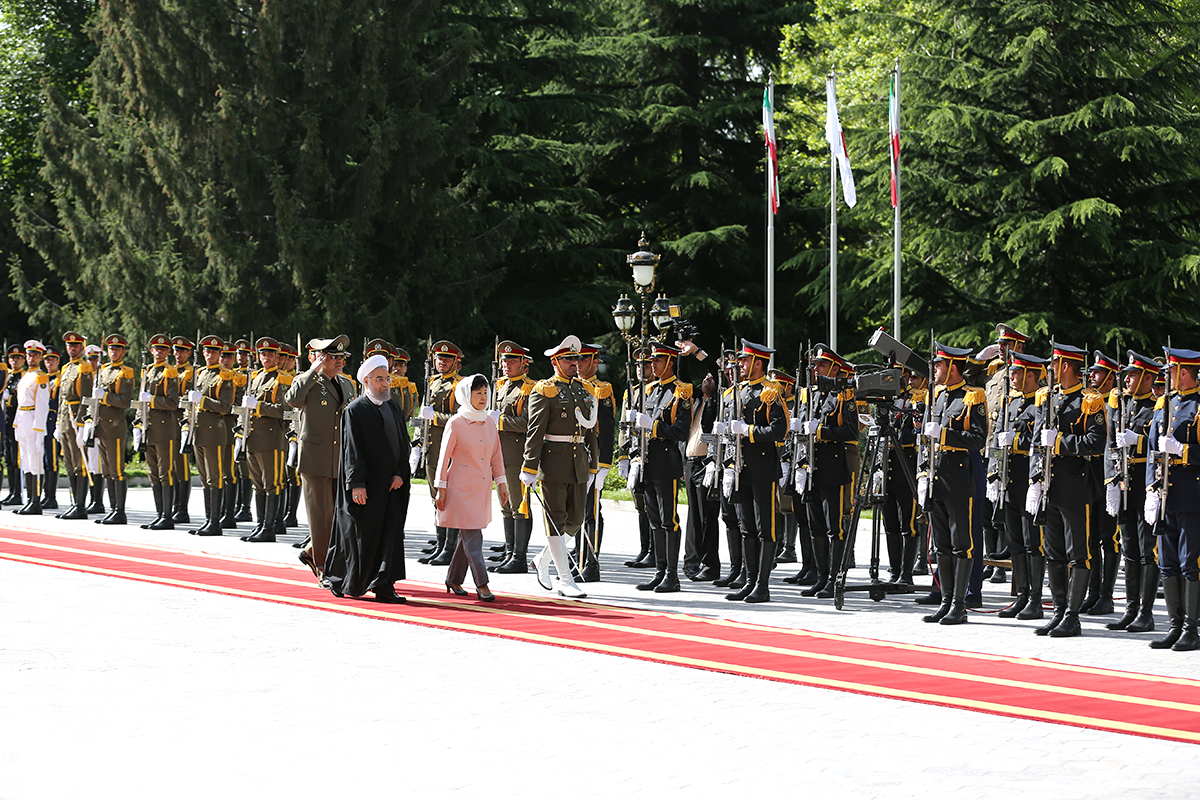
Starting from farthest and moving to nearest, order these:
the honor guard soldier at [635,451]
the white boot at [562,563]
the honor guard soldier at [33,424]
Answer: the honor guard soldier at [33,424] → the honor guard soldier at [635,451] → the white boot at [562,563]

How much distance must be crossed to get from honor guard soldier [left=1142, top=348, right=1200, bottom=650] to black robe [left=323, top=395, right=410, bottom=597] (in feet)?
19.0

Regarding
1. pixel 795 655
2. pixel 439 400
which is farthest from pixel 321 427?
pixel 795 655

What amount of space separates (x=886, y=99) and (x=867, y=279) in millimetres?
5136

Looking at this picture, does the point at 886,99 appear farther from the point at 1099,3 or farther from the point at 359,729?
the point at 359,729

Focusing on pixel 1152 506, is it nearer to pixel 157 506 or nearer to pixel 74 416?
pixel 157 506

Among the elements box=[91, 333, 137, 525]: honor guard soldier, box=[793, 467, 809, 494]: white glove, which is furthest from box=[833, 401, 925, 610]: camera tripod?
box=[91, 333, 137, 525]: honor guard soldier

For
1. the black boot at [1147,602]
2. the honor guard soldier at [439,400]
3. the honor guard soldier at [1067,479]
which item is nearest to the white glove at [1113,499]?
the honor guard soldier at [1067,479]

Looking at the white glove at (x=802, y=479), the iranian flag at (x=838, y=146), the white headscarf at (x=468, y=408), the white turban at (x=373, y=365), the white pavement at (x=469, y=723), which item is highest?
the iranian flag at (x=838, y=146)

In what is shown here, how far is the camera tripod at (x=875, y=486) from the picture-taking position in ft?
38.3

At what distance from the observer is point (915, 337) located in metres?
30.5

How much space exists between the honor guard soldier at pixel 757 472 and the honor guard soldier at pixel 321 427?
3.67 metres

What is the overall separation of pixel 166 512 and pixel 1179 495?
12.5 meters

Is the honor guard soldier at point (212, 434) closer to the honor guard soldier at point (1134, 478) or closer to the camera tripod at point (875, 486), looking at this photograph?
the camera tripod at point (875, 486)

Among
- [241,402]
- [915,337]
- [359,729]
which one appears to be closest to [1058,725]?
[359,729]
